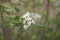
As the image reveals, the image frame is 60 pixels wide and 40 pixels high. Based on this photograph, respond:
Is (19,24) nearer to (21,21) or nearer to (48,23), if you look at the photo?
(21,21)

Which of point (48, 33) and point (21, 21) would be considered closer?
point (21, 21)

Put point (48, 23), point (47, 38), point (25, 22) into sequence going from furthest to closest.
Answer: point (48, 23) → point (47, 38) → point (25, 22)

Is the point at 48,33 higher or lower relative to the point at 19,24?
lower

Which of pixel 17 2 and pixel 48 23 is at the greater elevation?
pixel 17 2

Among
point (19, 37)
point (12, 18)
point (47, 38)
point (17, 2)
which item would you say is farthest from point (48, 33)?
point (12, 18)

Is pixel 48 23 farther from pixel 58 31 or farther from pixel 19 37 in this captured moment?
pixel 19 37

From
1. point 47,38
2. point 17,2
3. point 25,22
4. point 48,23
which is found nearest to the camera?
point 25,22

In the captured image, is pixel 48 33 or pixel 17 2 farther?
pixel 48 33

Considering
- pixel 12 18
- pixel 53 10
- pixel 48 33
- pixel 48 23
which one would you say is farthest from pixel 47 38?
pixel 12 18

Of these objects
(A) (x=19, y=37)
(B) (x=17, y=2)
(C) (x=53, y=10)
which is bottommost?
(A) (x=19, y=37)
